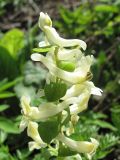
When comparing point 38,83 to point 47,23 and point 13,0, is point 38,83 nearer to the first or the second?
point 13,0

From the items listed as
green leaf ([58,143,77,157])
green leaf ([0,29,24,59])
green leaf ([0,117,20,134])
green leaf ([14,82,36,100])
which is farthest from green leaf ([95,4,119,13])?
green leaf ([58,143,77,157])

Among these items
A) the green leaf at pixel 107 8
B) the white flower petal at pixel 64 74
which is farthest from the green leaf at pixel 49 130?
the green leaf at pixel 107 8

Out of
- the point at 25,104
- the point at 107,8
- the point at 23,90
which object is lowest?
the point at 23,90

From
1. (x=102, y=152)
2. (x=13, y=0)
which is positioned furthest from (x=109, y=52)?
(x=102, y=152)

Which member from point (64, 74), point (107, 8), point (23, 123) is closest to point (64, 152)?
point (23, 123)

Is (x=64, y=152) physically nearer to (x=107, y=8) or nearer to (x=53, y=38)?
(x=53, y=38)

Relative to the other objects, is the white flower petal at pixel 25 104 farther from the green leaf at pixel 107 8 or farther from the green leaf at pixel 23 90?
the green leaf at pixel 107 8

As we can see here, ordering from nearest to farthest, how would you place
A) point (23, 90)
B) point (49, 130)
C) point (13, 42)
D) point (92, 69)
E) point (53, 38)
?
point (53, 38)
point (49, 130)
point (23, 90)
point (92, 69)
point (13, 42)
